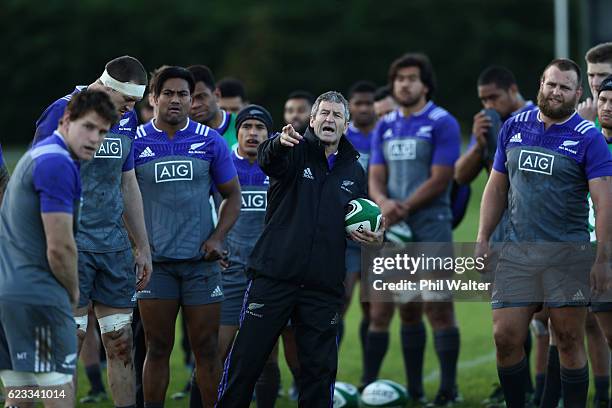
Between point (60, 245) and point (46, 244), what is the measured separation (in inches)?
4.0

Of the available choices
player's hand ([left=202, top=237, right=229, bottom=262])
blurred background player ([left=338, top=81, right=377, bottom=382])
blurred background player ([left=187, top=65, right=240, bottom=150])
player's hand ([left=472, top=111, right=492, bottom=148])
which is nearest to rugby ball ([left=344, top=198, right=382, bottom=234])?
player's hand ([left=202, top=237, right=229, bottom=262])

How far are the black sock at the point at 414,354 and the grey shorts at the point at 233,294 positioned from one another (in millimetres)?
1849

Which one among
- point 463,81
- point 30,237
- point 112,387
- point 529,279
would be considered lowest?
point 112,387

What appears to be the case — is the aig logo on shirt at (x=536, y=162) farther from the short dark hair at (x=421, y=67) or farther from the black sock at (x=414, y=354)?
the short dark hair at (x=421, y=67)

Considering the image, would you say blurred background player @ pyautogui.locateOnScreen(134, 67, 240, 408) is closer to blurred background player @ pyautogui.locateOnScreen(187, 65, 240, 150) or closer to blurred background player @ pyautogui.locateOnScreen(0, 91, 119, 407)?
blurred background player @ pyautogui.locateOnScreen(187, 65, 240, 150)

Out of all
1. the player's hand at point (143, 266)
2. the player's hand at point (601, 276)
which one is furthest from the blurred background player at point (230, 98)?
the player's hand at point (601, 276)

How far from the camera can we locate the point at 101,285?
680cm

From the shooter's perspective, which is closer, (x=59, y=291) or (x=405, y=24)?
(x=59, y=291)

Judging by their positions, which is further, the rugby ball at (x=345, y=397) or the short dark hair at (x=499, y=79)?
the short dark hair at (x=499, y=79)

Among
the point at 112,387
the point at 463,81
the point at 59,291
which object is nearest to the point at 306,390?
the point at 112,387

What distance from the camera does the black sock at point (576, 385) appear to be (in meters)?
6.80

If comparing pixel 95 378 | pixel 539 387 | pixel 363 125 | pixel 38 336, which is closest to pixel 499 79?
pixel 363 125

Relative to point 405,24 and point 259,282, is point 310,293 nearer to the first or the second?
point 259,282

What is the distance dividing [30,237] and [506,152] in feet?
10.1
